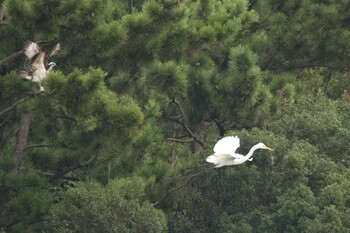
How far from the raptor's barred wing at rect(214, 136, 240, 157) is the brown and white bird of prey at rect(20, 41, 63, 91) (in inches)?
105

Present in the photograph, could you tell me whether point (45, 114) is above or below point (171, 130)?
above

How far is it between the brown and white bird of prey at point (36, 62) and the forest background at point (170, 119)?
0.15m

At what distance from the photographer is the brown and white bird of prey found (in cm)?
1219

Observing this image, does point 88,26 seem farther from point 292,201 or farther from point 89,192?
point 292,201

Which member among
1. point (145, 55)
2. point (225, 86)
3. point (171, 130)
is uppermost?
point (145, 55)

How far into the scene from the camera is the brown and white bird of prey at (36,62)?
12188 millimetres

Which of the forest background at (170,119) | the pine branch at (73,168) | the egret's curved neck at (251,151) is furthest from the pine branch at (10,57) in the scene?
the egret's curved neck at (251,151)

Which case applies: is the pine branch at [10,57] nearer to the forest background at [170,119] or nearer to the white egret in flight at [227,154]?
the forest background at [170,119]

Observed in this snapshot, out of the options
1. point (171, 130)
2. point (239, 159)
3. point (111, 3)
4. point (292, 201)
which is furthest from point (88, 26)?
point (171, 130)

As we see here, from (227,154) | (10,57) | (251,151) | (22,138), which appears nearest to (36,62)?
(10,57)

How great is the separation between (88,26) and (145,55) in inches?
48.1

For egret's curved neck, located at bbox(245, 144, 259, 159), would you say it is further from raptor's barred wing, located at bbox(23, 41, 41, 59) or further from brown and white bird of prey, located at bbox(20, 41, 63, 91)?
raptor's barred wing, located at bbox(23, 41, 41, 59)

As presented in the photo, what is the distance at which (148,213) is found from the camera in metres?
13.4

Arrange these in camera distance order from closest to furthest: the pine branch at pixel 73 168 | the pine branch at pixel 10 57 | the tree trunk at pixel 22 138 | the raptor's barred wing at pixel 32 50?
the raptor's barred wing at pixel 32 50 < the pine branch at pixel 10 57 < the pine branch at pixel 73 168 < the tree trunk at pixel 22 138
